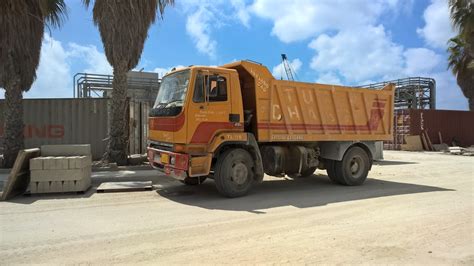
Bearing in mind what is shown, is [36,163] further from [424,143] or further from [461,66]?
[461,66]

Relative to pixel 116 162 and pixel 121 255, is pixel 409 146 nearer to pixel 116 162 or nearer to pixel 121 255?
pixel 116 162

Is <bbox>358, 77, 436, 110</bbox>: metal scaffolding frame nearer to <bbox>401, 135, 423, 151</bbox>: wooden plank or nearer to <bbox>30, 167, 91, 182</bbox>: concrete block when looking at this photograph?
<bbox>401, 135, 423, 151</bbox>: wooden plank

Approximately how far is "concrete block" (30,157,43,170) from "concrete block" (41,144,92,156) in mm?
796

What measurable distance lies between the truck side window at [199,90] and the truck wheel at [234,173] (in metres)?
1.41

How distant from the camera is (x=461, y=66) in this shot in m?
33.6

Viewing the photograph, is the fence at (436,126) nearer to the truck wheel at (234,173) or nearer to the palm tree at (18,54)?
the truck wheel at (234,173)

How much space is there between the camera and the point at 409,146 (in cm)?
2822

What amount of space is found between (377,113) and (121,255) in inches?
370

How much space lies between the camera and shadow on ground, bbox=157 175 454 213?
8.67 m

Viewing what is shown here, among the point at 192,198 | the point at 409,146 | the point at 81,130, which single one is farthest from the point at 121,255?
the point at 409,146

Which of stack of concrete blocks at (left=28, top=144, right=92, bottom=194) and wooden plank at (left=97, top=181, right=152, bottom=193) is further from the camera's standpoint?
wooden plank at (left=97, top=181, right=152, bottom=193)

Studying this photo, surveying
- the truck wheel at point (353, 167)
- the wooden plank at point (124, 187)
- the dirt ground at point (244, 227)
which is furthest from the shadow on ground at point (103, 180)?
the truck wheel at point (353, 167)

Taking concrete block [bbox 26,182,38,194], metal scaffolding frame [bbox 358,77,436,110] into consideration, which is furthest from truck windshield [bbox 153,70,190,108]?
metal scaffolding frame [bbox 358,77,436,110]

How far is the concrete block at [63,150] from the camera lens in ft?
33.2
